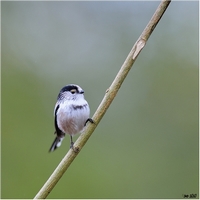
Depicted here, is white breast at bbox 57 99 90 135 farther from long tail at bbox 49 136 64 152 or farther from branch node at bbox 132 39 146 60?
branch node at bbox 132 39 146 60

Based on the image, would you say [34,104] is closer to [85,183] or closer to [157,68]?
[85,183]

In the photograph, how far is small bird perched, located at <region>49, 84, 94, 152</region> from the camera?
228 centimetres

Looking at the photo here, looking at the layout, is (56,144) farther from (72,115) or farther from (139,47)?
(139,47)

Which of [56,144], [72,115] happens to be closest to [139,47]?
[72,115]

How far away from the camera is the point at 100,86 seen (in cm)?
584

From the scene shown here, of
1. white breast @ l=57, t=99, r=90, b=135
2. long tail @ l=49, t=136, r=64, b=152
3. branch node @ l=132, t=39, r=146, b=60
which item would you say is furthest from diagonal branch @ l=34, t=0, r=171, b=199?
long tail @ l=49, t=136, r=64, b=152

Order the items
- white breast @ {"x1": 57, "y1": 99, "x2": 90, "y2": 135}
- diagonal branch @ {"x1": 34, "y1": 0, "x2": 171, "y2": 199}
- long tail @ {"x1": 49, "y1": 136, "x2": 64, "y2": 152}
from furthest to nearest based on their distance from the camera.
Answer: long tail @ {"x1": 49, "y1": 136, "x2": 64, "y2": 152}, white breast @ {"x1": 57, "y1": 99, "x2": 90, "y2": 135}, diagonal branch @ {"x1": 34, "y1": 0, "x2": 171, "y2": 199}

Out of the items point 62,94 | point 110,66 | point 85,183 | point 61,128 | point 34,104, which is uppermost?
point 62,94

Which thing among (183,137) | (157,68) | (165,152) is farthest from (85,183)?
(157,68)

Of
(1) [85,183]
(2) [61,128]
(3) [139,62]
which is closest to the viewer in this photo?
(2) [61,128]

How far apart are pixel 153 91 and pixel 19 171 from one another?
8.85 ft

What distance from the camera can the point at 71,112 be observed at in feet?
7.75

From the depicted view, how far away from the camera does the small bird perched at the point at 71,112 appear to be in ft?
7.49

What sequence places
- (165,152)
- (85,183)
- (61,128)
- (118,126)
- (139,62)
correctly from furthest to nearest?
(139,62)
(118,126)
(165,152)
(85,183)
(61,128)
